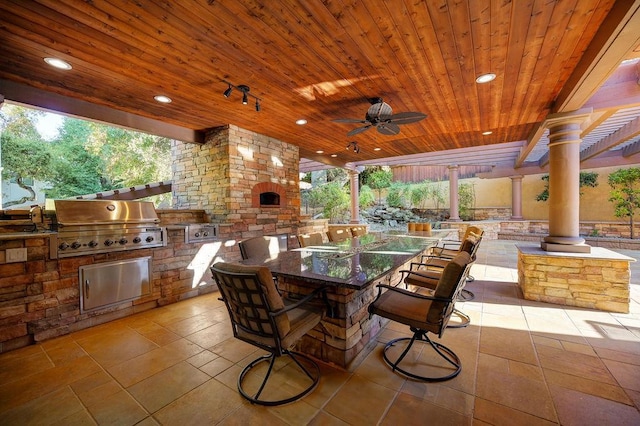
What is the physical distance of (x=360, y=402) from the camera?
1615 mm

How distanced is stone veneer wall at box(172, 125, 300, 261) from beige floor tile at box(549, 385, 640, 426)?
400 cm

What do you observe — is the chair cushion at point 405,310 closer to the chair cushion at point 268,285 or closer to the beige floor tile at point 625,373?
the chair cushion at point 268,285

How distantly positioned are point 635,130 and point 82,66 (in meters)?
7.95

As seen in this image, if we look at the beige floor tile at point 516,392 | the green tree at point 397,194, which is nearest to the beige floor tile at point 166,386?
the beige floor tile at point 516,392

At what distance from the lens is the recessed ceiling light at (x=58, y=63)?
2338 millimetres

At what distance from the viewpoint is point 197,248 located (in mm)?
3809

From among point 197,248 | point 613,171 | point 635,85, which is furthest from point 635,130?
point 197,248

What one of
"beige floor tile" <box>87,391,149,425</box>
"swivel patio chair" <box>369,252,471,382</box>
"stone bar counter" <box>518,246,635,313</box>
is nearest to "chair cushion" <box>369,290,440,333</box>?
"swivel patio chair" <box>369,252,471,382</box>

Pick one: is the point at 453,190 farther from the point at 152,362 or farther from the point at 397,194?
the point at 152,362

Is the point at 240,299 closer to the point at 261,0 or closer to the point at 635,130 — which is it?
the point at 261,0

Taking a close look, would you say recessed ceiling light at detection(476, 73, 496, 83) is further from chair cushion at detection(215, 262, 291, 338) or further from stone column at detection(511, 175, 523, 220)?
stone column at detection(511, 175, 523, 220)

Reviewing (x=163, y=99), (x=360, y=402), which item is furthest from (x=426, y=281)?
(x=163, y=99)

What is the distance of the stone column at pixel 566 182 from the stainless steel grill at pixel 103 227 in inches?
204

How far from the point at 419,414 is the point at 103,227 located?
3406 mm
